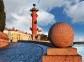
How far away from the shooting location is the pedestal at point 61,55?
426 inches

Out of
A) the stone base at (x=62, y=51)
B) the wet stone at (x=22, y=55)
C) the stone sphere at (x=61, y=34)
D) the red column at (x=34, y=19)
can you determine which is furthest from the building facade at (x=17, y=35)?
the stone base at (x=62, y=51)

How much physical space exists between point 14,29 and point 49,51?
6948 centimetres

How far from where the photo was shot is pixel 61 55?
1097 cm

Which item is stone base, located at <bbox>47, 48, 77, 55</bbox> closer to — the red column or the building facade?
the red column

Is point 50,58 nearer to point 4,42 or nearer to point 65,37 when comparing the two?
point 65,37

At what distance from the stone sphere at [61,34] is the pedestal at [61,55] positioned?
0.28 metres

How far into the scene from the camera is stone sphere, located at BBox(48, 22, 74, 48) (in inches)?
436

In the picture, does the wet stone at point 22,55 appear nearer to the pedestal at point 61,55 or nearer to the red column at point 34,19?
the pedestal at point 61,55

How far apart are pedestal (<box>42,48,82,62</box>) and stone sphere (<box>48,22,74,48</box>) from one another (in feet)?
0.93

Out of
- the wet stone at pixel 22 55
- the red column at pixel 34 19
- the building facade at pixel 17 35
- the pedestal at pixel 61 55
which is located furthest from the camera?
the building facade at pixel 17 35

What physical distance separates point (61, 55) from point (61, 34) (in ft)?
2.65

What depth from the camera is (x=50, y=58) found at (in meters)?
10.8

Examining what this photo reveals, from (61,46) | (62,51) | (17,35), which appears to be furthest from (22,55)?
(17,35)

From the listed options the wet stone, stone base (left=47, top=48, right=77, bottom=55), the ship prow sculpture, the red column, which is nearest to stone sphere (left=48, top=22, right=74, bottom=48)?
the ship prow sculpture
